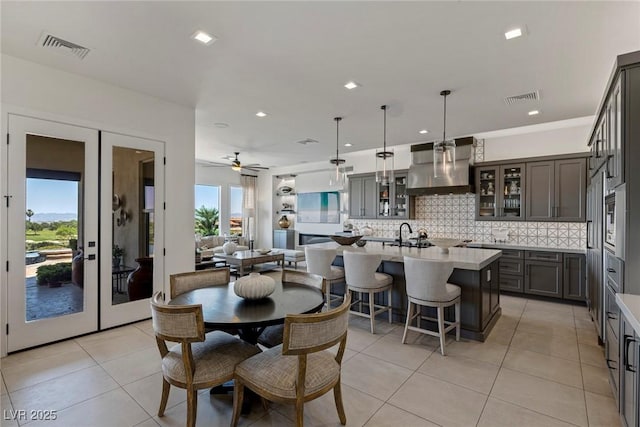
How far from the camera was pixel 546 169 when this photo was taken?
505 cm

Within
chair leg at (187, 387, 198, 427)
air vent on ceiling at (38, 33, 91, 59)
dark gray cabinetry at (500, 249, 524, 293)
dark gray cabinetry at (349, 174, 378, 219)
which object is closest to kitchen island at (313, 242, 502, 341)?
dark gray cabinetry at (500, 249, 524, 293)

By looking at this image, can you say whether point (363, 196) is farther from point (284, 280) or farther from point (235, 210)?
point (284, 280)

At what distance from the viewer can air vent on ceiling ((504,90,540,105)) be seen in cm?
364

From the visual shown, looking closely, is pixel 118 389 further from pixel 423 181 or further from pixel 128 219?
pixel 423 181

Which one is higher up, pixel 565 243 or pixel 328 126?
pixel 328 126

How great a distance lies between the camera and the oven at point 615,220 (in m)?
2.05

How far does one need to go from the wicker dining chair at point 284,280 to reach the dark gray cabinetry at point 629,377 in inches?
72.1

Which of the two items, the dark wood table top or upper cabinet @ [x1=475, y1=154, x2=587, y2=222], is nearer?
the dark wood table top

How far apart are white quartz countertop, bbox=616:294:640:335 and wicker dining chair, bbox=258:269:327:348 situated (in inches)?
70.2

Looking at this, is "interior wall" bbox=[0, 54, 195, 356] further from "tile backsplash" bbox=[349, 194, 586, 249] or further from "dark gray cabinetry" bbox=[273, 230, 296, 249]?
"dark gray cabinetry" bbox=[273, 230, 296, 249]

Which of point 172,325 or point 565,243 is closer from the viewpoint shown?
point 172,325

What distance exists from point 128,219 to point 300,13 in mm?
3063

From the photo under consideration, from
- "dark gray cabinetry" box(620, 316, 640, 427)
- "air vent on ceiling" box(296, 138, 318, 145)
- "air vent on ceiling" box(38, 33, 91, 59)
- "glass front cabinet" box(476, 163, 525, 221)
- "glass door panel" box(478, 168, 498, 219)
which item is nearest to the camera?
"dark gray cabinetry" box(620, 316, 640, 427)

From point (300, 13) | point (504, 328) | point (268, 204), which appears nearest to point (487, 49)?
point (300, 13)
